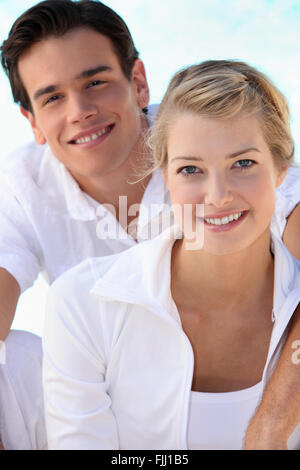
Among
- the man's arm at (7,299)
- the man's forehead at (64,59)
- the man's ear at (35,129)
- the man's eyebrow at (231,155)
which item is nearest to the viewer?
the man's eyebrow at (231,155)

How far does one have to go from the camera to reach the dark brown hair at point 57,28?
8.15 ft

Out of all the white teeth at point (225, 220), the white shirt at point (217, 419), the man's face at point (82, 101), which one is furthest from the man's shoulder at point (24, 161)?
the white shirt at point (217, 419)

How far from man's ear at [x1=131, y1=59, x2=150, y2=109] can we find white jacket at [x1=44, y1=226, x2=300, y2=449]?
1.21 metres

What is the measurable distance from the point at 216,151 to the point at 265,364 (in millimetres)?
625

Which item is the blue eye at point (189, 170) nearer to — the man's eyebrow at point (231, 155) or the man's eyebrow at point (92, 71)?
the man's eyebrow at point (231, 155)

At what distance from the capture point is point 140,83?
2.83m

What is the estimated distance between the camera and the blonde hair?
166 centimetres

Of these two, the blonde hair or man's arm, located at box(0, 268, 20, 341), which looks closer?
the blonde hair

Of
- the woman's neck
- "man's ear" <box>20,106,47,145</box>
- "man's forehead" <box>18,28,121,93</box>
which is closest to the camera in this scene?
the woman's neck

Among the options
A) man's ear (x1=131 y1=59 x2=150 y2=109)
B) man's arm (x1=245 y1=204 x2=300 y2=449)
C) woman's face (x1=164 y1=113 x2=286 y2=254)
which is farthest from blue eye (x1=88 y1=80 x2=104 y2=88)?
man's arm (x1=245 y1=204 x2=300 y2=449)

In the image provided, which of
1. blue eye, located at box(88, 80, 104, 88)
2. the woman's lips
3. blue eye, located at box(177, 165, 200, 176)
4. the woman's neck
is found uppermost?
blue eye, located at box(88, 80, 104, 88)

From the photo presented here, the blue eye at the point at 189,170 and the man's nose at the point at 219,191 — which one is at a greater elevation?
the blue eye at the point at 189,170

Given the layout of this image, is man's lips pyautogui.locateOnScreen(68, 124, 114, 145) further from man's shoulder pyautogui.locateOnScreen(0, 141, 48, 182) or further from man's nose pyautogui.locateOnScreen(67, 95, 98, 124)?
man's shoulder pyautogui.locateOnScreen(0, 141, 48, 182)

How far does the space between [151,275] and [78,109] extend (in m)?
0.98
